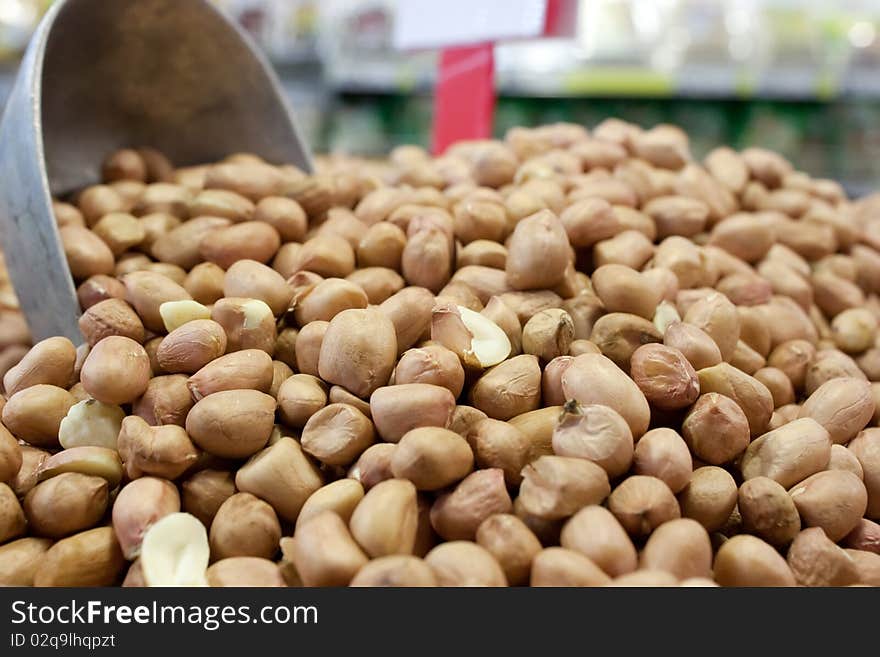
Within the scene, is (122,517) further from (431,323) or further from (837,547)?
(837,547)

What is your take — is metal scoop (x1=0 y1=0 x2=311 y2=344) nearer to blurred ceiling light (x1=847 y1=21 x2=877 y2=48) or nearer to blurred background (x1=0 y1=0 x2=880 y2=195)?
blurred background (x1=0 y1=0 x2=880 y2=195)

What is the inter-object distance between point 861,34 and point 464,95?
→ 1233 millimetres

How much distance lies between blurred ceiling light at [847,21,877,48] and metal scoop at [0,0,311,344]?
1.56m

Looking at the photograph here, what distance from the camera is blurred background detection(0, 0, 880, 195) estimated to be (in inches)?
87.0

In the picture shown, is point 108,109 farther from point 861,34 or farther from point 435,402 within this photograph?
point 861,34

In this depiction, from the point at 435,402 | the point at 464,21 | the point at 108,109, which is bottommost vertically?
the point at 435,402

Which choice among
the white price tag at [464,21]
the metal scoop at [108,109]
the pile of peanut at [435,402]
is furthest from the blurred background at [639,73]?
the pile of peanut at [435,402]

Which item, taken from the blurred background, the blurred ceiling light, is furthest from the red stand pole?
the blurred ceiling light

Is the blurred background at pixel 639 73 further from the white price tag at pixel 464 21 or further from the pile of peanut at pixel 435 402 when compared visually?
the pile of peanut at pixel 435 402

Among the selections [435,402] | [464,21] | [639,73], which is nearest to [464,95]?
[464,21]

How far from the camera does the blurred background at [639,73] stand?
87.0 inches

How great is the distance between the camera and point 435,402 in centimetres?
73

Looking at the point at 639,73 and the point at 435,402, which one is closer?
the point at 435,402

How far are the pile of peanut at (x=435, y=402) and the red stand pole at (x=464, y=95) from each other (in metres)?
0.45
